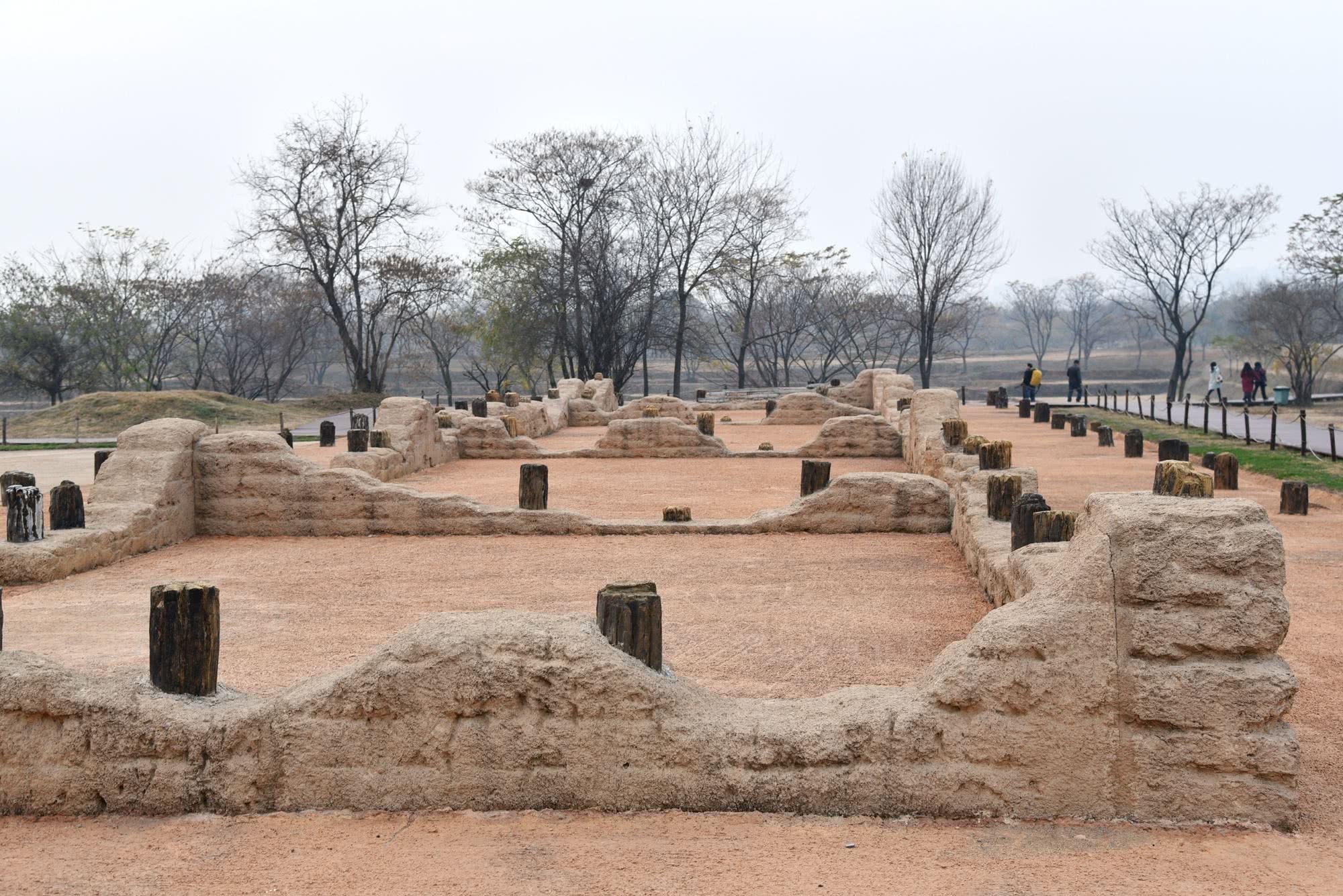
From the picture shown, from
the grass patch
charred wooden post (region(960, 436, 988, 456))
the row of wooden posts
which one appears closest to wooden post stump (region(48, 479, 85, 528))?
the row of wooden posts

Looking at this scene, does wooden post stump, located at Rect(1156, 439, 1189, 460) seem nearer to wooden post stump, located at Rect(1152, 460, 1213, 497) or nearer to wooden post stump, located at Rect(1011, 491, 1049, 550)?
wooden post stump, located at Rect(1152, 460, 1213, 497)

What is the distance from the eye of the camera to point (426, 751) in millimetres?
5254

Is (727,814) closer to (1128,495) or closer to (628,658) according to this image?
(628,658)

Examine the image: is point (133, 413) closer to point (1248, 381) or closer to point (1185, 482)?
point (1185, 482)

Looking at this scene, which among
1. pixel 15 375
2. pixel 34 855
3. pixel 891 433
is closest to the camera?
pixel 34 855

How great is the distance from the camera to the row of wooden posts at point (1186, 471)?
881cm

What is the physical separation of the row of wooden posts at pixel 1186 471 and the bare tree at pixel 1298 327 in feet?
29.8

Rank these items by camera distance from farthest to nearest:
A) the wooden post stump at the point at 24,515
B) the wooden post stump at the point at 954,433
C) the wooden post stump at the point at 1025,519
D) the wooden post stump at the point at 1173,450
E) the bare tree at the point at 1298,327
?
the bare tree at the point at 1298,327
the wooden post stump at the point at 1173,450
the wooden post stump at the point at 954,433
the wooden post stump at the point at 24,515
the wooden post stump at the point at 1025,519

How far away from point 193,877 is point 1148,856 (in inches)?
152

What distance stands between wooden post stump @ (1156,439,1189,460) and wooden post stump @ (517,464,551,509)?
33.2 ft

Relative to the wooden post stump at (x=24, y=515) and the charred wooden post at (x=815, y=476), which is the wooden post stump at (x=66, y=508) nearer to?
the wooden post stump at (x=24, y=515)

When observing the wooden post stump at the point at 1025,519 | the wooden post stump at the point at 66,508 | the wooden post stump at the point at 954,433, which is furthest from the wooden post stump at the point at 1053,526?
the wooden post stump at the point at 66,508

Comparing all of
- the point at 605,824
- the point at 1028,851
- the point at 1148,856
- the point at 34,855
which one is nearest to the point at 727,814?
the point at 605,824

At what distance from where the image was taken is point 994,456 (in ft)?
42.5
